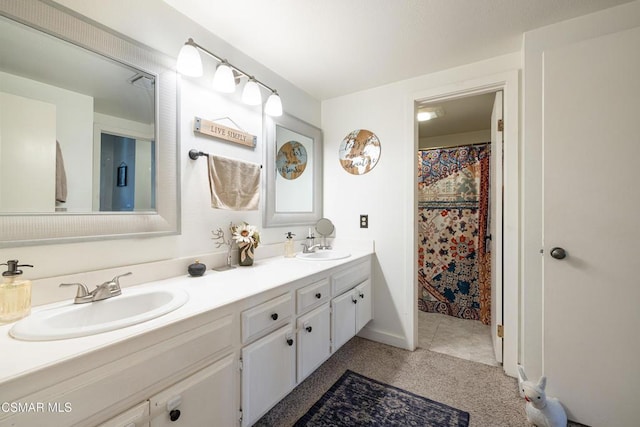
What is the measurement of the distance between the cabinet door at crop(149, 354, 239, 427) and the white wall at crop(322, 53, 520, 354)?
1.54 m

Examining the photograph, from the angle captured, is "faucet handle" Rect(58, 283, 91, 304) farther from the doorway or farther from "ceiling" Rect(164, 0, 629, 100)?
the doorway

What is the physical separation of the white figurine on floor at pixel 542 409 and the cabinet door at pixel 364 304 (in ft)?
3.37

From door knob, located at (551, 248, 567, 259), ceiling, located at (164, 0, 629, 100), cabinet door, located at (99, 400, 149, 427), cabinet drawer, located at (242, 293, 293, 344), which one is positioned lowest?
cabinet door, located at (99, 400, 149, 427)

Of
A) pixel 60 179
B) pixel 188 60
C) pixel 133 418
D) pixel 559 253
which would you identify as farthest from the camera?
pixel 559 253

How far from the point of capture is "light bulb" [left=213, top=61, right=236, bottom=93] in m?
1.58

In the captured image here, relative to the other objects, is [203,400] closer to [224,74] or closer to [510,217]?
[224,74]

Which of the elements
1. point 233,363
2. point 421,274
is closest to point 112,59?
point 233,363

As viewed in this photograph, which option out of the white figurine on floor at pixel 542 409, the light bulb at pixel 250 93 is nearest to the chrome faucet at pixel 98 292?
the light bulb at pixel 250 93

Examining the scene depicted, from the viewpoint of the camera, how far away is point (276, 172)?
212cm

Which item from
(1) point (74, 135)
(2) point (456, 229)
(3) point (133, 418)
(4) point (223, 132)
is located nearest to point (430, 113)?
(2) point (456, 229)

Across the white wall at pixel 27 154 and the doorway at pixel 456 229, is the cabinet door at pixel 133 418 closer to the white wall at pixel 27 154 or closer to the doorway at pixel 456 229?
the white wall at pixel 27 154

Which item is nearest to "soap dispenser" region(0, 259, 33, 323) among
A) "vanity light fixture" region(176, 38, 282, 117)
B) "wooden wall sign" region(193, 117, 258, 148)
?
"wooden wall sign" region(193, 117, 258, 148)

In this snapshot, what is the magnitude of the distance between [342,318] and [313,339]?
0.35 metres

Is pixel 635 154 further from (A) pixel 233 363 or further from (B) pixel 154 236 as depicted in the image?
(B) pixel 154 236
